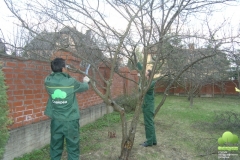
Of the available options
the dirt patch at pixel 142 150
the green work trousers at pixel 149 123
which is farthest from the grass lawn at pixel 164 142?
the green work trousers at pixel 149 123

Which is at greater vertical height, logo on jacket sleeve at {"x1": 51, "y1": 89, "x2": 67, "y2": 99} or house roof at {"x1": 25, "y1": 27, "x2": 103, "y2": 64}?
house roof at {"x1": 25, "y1": 27, "x2": 103, "y2": 64}

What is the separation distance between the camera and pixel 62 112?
122 inches

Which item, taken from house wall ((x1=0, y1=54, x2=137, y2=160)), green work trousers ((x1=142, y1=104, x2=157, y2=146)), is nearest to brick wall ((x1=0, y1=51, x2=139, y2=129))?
house wall ((x1=0, y1=54, x2=137, y2=160))

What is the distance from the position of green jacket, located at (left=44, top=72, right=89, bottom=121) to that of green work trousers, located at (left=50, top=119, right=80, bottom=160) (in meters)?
0.09

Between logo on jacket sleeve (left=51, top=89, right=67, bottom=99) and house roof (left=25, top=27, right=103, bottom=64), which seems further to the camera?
house roof (left=25, top=27, right=103, bottom=64)

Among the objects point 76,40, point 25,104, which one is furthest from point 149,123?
point 25,104

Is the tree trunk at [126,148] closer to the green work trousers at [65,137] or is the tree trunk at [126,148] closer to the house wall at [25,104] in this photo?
the green work trousers at [65,137]

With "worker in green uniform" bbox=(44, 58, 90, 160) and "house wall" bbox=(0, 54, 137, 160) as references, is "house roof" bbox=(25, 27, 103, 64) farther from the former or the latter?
"worker in green uniform" bbox=(44, 58, 90, 160)

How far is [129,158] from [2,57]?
2.80 m

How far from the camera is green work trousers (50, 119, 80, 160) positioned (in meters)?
3.09

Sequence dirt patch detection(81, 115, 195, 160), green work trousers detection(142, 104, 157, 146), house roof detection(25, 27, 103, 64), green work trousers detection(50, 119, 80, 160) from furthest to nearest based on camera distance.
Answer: green work trousers detection(142, 104, 157, 146), dirt patch detection(81, 115, 195, 160), house roof detection(25, 27, 103, 64), green work trousers detection(50, 119, 80, 160)

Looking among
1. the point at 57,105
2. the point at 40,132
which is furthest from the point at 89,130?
the point at 57,105

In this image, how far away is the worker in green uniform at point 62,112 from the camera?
3092mm

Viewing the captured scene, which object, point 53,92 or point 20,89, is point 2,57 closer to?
point 20,89
